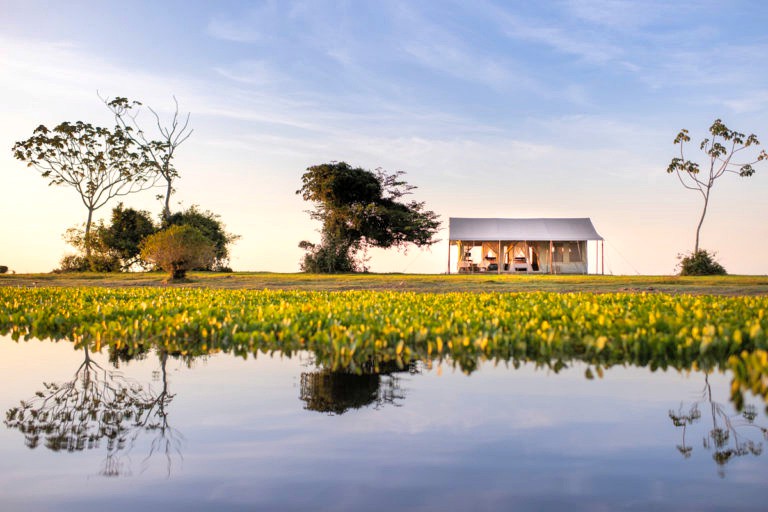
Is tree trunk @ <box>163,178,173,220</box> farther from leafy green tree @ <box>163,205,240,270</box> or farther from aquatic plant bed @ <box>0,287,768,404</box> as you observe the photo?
aquatic plant bed @ <box>0,287,768,404</box>

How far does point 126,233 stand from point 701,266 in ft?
117

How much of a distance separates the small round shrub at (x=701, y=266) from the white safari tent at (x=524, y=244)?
24.3 ft

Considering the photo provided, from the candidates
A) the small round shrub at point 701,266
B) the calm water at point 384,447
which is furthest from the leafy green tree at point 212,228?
the calm water at point 384,447

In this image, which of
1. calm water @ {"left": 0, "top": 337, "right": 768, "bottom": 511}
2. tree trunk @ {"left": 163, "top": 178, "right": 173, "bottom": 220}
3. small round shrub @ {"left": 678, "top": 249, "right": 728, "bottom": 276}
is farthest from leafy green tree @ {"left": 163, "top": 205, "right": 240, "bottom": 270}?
calm water @ {"left": 0, "top": 337, "right": 768, "bottom": 511}

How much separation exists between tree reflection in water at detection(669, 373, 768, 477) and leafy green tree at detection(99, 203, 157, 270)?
40152 mm

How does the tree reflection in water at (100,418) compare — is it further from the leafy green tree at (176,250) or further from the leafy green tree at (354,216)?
the leafy green tree at (354,216)

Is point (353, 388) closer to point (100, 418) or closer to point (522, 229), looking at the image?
point (100, 418)

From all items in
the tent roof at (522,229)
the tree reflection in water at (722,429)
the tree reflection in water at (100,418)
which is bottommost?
the tree reflection in water at (100,418)

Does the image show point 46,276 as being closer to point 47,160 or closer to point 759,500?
point 47,160

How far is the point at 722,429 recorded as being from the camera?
3.80m

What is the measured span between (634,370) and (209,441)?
400 centimetres

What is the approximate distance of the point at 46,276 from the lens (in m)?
33.0

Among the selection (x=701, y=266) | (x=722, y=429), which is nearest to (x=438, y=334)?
(x=722, y=429)

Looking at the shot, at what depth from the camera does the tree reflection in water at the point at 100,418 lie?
11.5 ft
